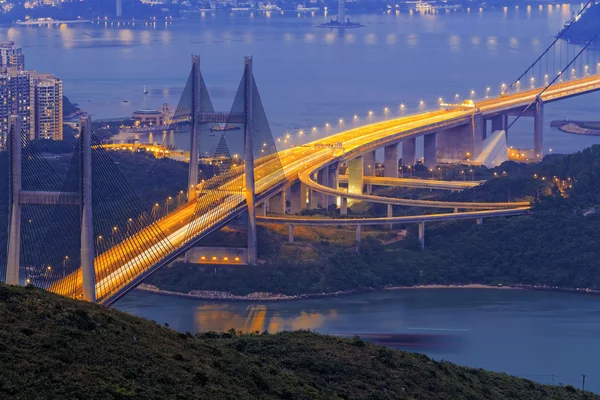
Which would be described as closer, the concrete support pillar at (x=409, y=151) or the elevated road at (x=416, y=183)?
the elevated road at (x=416, y=183)

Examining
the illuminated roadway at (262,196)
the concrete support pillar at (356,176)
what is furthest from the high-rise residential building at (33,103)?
the concrete support pillar at (356,176)

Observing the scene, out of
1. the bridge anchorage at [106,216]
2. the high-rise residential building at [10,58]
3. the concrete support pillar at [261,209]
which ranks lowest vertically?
the concrete support pillar at [261,209]

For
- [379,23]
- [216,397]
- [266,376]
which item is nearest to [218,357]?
[266,376]

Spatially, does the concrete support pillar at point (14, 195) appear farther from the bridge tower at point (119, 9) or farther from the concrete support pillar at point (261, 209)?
the bridge tower at point (119, 9)

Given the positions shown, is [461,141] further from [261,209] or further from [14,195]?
[14,195]

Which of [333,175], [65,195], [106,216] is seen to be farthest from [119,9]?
[65,195]

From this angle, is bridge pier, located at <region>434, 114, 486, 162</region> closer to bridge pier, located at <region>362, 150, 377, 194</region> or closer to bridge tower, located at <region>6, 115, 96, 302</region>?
bridge pier, located at <region>362, 150, 377, 194</region>
